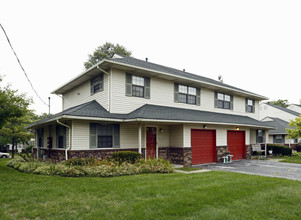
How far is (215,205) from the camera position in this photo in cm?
528

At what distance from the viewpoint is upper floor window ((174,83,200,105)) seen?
48.8ft

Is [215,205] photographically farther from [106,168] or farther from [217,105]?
[217,105]

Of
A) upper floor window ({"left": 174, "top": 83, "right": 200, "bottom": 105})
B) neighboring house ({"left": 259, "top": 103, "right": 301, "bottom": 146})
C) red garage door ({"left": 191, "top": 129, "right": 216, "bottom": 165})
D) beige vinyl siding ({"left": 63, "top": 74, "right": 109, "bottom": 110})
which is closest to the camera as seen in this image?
beige vinyl siding ({"left": 63, "top": 74, "right": 109, "bottom": 110})

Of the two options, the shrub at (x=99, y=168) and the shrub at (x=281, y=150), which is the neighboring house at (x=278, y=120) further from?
the shrub at (x=99, y=168)

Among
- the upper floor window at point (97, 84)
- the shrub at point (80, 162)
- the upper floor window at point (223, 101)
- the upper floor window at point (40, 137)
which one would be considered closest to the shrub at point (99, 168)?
the shrub at point (80, 162)

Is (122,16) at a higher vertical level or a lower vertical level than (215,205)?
higher

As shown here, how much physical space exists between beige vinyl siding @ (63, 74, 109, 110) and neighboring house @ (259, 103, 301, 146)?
57.6ft

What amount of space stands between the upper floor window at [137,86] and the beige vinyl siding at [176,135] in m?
2.50

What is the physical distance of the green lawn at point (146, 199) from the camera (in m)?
4.67

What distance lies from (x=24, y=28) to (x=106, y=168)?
874 centimetres

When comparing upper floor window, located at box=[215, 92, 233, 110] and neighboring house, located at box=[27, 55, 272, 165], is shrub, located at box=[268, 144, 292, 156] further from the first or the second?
upper floor window, located at box=[215, 92, 233, 110]

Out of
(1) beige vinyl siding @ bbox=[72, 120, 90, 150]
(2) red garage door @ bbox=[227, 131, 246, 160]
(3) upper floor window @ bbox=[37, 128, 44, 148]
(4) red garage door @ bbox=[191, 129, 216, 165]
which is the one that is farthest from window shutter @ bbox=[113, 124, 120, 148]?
(2) red garage door @ bbox=[227, 131, 246, 160]

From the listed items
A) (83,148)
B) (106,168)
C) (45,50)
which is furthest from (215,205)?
(45,50)

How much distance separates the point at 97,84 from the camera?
1334cm
